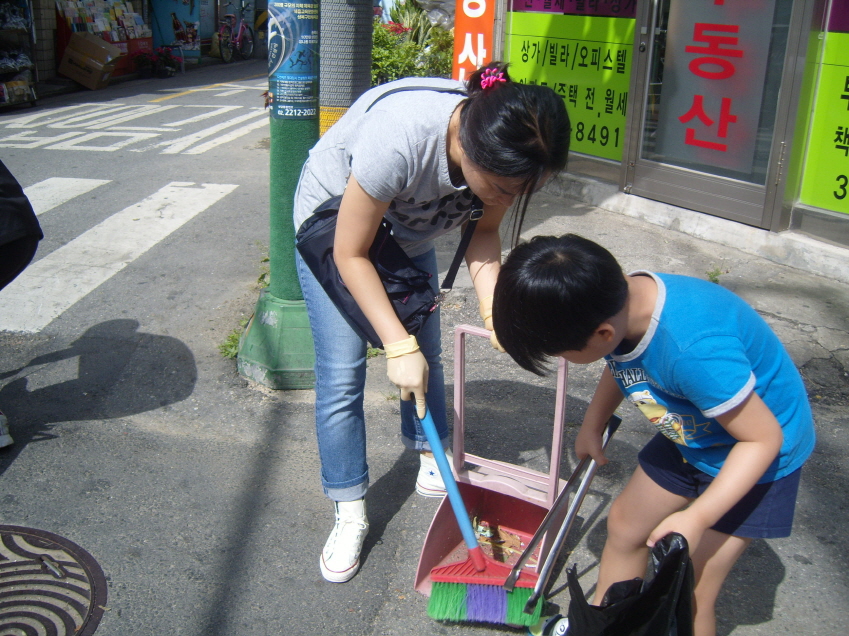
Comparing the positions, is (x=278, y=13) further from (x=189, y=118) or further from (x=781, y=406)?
(x=189, y=118)

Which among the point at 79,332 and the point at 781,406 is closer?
the point at 781,406

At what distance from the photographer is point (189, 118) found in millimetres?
10047

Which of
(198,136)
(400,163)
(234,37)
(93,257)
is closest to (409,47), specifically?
(198,136)

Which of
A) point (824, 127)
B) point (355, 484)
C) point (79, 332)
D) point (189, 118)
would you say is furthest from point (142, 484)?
point (189, 118)

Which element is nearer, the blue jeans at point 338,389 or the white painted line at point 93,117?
the blue jeans at point 338,389

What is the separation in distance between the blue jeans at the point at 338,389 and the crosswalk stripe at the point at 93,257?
2342 millimetres

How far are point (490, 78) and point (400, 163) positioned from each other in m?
0.29

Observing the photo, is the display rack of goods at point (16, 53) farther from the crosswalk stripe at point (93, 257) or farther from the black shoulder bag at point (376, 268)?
the black shoulder bag at point (376, 268)

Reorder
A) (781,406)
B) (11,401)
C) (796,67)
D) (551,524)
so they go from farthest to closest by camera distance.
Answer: (796,67), (11,401), (551,524), (781,406)

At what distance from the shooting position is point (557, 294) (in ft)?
5.01

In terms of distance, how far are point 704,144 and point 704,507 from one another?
170 inches

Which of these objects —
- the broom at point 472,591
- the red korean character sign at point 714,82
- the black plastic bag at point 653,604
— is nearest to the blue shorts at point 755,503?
the black plastic bag at point 653,604

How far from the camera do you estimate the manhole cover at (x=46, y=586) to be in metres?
2.14

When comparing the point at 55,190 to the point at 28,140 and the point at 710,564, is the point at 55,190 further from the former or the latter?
the point at 710,564
